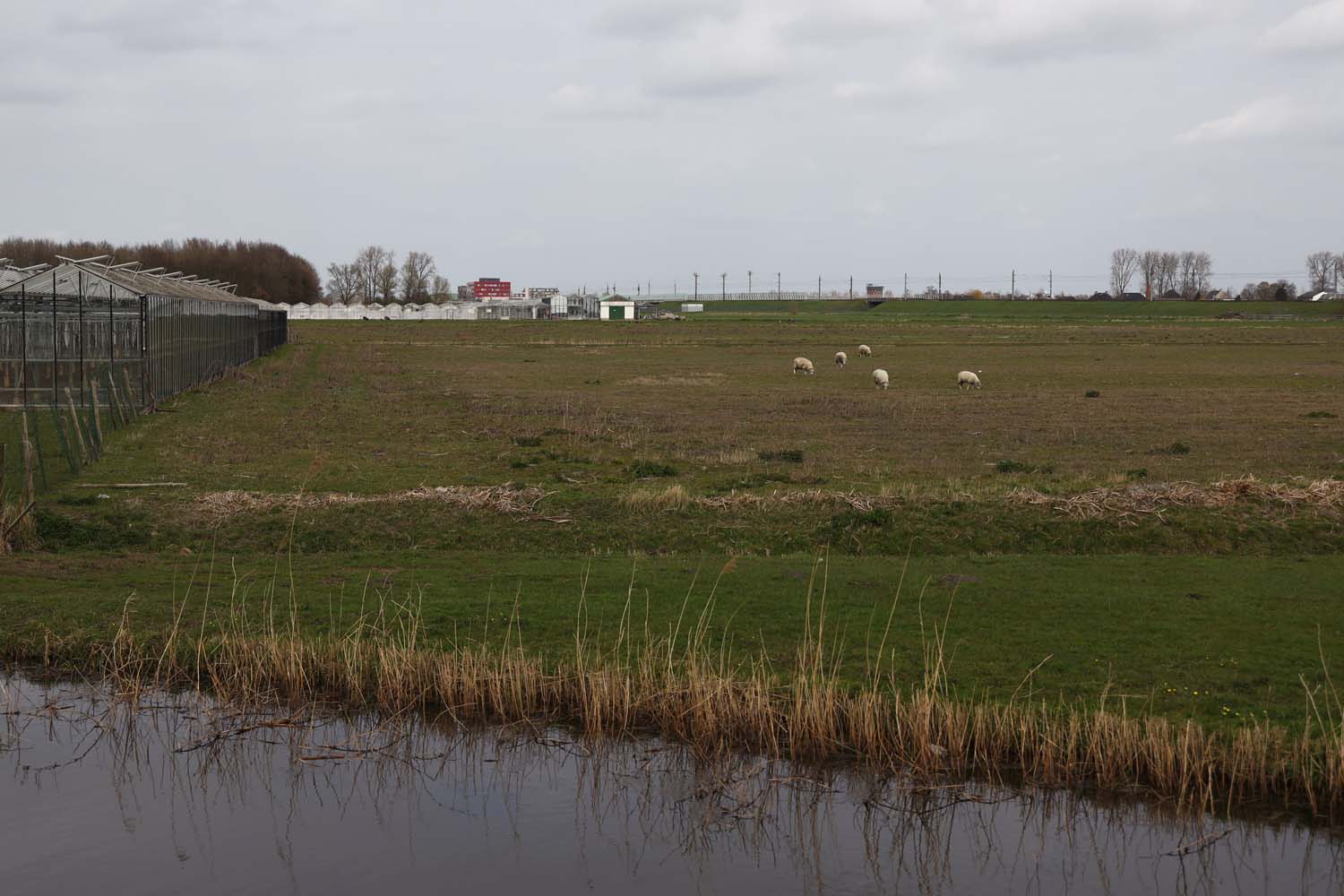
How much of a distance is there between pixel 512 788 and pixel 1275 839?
494cm

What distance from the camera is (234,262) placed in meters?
150

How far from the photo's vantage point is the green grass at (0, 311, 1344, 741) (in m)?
10.9

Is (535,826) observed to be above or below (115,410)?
below

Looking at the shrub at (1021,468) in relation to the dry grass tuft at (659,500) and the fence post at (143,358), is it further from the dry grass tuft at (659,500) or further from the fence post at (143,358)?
the fence post at (143,358)

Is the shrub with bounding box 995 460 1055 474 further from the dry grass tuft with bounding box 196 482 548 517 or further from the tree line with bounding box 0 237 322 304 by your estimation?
the tree line with bounding box 0 237 322 304

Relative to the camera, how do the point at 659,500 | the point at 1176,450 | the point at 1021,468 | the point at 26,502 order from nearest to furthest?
1. the point at 26,502
2. the point at 659,500
3. the point at 1021,468
4. the point at 1176,450

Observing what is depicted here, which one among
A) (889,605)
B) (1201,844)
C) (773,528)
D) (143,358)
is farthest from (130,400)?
(1201,844)

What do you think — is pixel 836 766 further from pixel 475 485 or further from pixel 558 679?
pixel 475 485

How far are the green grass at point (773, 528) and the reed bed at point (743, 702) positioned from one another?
0.41 meters

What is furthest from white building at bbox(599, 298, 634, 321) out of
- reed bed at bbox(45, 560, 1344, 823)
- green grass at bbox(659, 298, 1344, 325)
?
reed bed at bbox(45, 560, 1344, 823)

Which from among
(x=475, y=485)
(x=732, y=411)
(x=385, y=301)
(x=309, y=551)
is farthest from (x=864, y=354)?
(x=385, y=301)

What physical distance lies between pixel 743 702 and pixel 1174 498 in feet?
29.4

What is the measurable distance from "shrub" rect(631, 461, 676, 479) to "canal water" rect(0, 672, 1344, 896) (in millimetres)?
10260

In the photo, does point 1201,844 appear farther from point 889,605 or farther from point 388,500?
point 388,500
